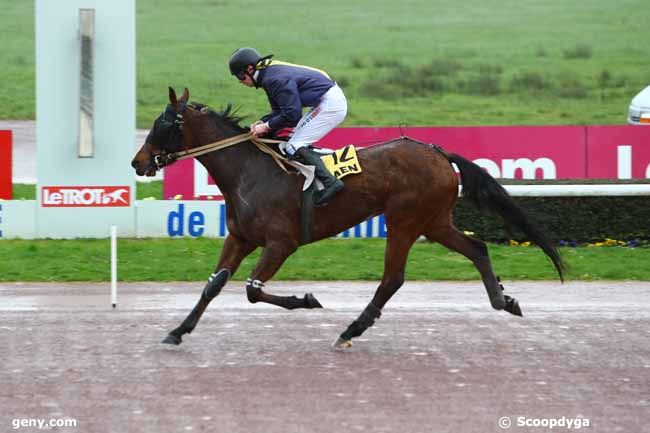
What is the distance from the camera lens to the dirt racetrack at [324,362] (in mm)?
7113

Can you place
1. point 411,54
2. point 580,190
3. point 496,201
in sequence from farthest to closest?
point 411,54 → point 580,190 → point 496,201

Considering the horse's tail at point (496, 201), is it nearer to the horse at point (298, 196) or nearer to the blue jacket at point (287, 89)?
the horse at point (298, 196)

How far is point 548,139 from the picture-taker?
47.5 ft

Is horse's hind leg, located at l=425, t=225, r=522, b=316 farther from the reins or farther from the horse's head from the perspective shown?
the horse's head

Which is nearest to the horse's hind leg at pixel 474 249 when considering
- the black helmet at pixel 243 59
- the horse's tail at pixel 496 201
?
the horse's tail at pixel 496 201

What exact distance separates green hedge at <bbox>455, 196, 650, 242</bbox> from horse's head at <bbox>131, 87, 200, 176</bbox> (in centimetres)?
470

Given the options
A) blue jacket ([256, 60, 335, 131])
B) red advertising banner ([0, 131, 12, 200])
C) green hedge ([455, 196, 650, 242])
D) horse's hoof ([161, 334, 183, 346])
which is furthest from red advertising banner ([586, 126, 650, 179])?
horse's hoof ([161, 334, 183, 346])

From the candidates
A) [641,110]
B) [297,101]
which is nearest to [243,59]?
[297,101]

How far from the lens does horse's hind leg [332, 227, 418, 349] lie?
886 centimetres

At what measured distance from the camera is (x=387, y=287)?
8.97m

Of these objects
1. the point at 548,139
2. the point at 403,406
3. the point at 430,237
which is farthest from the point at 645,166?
the point at 403,406

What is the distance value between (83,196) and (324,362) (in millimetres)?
5949

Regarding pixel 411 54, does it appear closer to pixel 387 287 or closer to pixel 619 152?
pixel 619 152

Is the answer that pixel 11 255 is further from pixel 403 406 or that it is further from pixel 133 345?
pixel 403 406
